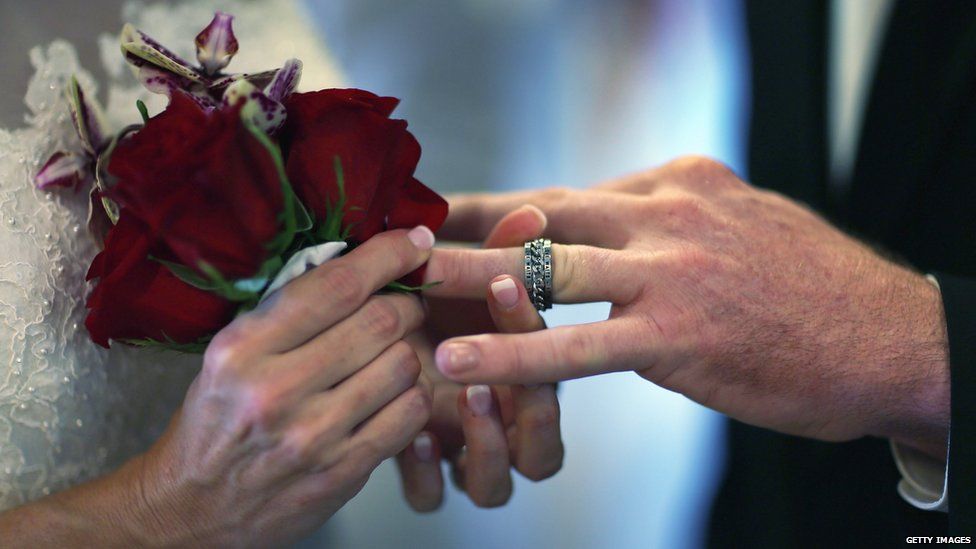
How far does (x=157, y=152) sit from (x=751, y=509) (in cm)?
109

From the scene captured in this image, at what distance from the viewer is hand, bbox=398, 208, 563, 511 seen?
0.78 m

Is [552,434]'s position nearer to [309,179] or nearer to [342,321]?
[342,321]

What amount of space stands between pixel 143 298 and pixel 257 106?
18cm

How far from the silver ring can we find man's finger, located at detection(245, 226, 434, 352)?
0.14 m

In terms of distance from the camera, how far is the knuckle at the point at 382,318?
2.15ft

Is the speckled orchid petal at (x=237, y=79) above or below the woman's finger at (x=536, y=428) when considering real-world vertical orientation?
Answer: above

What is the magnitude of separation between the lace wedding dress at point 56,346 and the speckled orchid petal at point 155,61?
164 millimetres

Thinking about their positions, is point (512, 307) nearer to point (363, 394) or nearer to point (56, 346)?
point (363, 394)

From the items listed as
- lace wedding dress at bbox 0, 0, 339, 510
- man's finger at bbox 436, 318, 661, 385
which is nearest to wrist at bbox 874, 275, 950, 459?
man's finger at bbox 436, 318, 661, 385

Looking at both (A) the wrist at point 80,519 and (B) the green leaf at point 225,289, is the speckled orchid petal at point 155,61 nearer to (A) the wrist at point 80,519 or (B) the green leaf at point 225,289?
(B) the green leaf at point 225,289

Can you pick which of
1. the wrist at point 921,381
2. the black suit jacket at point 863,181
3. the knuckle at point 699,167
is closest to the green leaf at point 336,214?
the knuckle at point 699,167

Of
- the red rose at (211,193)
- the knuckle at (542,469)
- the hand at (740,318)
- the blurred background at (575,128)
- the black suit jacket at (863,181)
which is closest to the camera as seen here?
the red rose at (211,193)

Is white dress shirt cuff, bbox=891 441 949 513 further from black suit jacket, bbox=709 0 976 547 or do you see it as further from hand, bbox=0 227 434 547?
hand, bbox=0 227 434 547

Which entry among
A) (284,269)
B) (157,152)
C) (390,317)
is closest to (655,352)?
(390,317)
